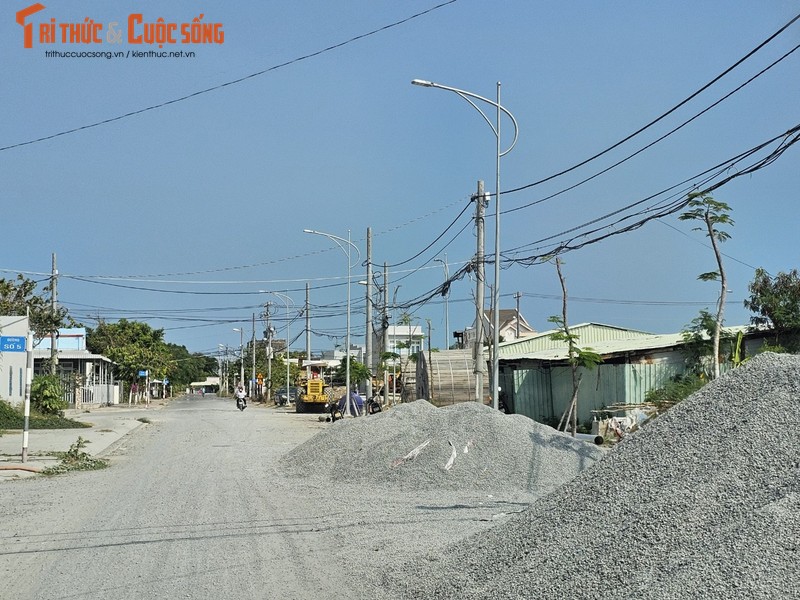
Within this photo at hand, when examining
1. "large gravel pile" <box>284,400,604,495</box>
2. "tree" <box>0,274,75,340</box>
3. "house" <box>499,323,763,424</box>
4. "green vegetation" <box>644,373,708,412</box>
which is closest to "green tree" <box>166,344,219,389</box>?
"tree" <box>0,274,75,340</box>

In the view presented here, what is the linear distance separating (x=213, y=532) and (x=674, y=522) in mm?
6133

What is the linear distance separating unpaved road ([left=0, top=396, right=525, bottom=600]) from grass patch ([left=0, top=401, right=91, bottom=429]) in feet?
57.4

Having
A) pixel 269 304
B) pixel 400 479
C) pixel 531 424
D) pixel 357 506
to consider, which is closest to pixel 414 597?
pixel 357 506

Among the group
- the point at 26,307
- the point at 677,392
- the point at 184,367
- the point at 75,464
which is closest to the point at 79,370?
the point at 26,307

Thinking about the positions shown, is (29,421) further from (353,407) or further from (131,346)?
(131,346)

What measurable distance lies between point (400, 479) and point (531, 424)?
3.36m

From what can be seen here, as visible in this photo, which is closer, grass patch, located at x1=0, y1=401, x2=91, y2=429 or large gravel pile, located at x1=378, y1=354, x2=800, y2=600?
large gravel pile, located at x1=378, y1=354, x2=800, y2=600

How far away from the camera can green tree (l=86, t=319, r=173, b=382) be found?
82.8 m

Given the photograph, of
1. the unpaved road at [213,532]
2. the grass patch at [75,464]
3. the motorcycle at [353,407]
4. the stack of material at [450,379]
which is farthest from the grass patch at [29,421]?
the unpaved road at [213,532]

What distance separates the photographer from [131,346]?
278ft

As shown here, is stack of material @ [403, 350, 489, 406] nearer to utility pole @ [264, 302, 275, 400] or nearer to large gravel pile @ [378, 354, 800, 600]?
large gravel pile @ [378, 354, 800, 600]

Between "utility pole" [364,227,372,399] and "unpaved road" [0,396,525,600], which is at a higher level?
"utility pole" [364,227,372,399]

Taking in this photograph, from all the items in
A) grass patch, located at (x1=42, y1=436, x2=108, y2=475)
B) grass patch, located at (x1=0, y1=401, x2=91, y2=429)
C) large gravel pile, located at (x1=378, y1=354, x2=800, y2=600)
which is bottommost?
grass patch, located at (x1=42, y1=436, x2=108, y2=475)

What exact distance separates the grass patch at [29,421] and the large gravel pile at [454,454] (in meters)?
19.2
